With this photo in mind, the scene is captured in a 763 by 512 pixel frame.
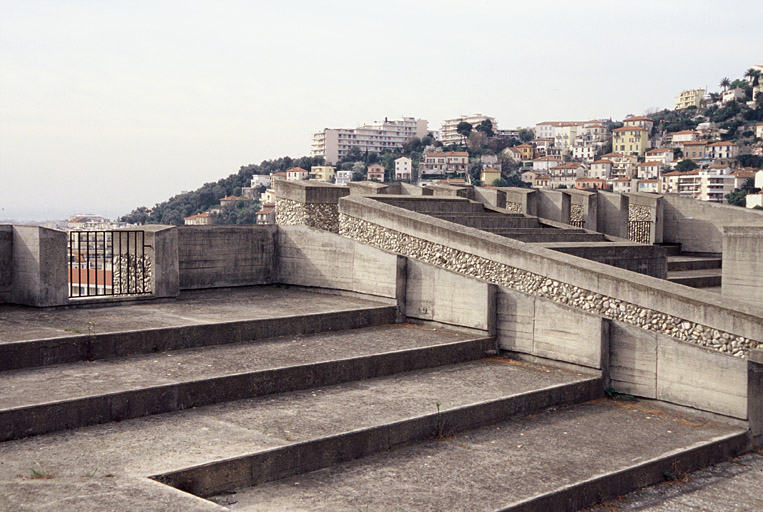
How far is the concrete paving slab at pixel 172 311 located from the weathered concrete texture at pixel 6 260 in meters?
0.27

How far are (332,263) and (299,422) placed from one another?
6.16 meters

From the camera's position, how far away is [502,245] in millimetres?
11242

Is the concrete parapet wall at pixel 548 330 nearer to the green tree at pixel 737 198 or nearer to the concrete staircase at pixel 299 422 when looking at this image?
the concrete staircase at pixel 299 422

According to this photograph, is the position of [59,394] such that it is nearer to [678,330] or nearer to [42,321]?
[42,321]

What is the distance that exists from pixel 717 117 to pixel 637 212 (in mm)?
172596

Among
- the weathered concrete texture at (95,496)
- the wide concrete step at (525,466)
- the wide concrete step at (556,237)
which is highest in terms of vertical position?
the wide concrete step at (556,237)

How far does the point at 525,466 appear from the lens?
7188mm

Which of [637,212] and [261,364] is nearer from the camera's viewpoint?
[261,364]

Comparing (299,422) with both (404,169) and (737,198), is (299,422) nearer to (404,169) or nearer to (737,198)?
(737,198)

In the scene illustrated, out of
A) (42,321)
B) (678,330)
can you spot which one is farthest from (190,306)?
(678,330)

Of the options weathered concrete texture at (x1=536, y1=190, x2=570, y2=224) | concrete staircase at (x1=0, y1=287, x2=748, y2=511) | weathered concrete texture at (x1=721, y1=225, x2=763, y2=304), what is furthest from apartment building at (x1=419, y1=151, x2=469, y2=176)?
concrete staircase at (x1=0, y1=287, x2=748, y2=511)

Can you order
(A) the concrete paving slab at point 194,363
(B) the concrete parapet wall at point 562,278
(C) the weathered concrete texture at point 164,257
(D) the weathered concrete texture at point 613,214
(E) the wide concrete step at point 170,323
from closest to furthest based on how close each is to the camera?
(A) the concrete paving slab at point 194,363 → (E) the wide concrete step at point 170,323 → (B) the concrete parapet wall at point 562,278 → (C) the weathered concrete texture at point 164,257 → (D) the weathered concrete texture at point 613,214

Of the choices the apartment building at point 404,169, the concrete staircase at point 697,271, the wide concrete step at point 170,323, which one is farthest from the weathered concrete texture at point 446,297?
the apartment building at point 404,169

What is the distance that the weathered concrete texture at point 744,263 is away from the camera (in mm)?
11547
